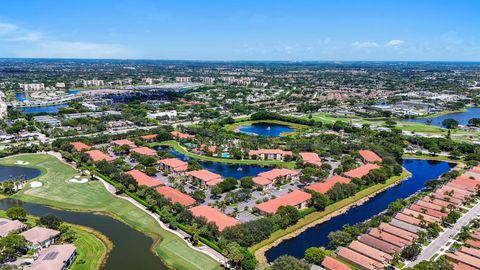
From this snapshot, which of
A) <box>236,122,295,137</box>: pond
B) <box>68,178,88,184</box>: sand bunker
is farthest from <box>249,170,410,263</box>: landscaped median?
<box>236,122,295,137</box>: pond

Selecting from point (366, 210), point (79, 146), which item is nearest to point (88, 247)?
point (366, 210)

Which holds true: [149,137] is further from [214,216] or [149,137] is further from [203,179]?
[214,216]

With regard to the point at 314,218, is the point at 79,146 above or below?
above

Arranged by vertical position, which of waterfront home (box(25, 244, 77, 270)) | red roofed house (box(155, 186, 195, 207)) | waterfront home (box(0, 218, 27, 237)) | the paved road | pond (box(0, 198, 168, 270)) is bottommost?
pond (box(0, 198, 168, 270))

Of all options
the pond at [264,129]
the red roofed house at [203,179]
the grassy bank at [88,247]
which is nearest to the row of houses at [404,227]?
the red roofed house at [203,179]

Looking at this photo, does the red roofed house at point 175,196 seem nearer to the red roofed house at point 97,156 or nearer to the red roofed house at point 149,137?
the red roofed house at point 97,156

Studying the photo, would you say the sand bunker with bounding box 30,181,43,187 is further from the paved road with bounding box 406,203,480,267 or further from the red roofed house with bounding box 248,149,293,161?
the paved road with bounding box 406,203,480,267
